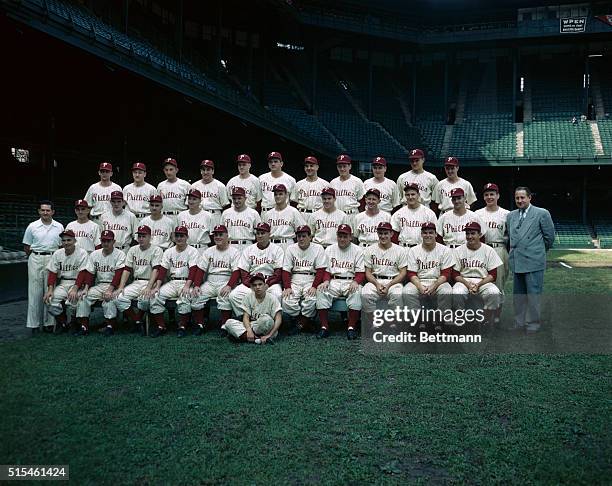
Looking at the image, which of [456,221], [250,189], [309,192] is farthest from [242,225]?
[456,221]

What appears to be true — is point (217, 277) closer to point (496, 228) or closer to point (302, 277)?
point (302, 277)

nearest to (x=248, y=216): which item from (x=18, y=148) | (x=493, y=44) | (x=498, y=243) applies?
(x=498, y=243)

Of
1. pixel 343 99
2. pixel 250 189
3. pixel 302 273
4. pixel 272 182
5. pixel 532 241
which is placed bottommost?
pixel 302 273

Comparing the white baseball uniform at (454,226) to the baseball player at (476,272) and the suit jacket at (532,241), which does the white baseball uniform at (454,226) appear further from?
the suit jacket at (532,241)

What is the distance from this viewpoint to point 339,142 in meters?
24.2

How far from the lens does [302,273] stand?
Result: 20.4 ft

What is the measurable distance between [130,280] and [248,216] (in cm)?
178

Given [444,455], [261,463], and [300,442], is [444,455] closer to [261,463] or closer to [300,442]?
[300,442]

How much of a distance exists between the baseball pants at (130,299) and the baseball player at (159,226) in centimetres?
71

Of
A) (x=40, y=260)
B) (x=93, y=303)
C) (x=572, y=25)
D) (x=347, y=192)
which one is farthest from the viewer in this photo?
(x=572, y=25)

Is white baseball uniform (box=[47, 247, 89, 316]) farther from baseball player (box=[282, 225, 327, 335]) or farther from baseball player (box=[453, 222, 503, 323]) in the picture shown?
baseball player (box=[453, 222, 503, 323])

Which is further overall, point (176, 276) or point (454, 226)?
point (454, 226)

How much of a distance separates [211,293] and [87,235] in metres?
2.00

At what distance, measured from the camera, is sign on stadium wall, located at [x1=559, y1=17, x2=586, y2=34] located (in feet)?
84.0
